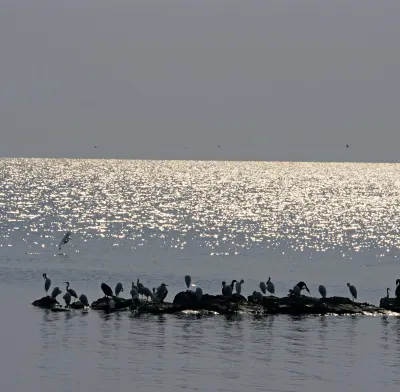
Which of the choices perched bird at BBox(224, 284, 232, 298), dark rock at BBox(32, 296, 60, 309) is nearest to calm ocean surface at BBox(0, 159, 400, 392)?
dark rock at BBox(32, 296, 60, 309)

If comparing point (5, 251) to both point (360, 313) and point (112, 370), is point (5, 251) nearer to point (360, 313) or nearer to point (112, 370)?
point (360, 313)

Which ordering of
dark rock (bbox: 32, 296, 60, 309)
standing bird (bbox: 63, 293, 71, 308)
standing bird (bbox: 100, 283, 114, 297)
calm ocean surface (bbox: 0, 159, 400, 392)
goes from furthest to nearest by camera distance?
1. standing bird (bbox: 100, 283, 114, 297)
2. dark rock (bbox: 32, 296, 60, 309)
3. standing bird (bbox: 63, 293, 71, 308)
4. calm ocean surface (bbox: 0, 159, 400, 392)

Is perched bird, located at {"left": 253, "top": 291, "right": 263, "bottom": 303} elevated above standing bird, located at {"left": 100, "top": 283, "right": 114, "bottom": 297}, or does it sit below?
below

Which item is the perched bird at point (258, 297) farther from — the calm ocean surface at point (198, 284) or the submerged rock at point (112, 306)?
the submerged rock at point (112, 306)

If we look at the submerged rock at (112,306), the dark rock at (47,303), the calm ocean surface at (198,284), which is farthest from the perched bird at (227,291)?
the dark rock at (47,303)

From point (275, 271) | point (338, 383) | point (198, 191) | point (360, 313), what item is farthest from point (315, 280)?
point (198, 191)

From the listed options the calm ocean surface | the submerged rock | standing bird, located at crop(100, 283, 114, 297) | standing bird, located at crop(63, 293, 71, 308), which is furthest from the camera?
standing bird, located at crop(100, 283, 114, 297)

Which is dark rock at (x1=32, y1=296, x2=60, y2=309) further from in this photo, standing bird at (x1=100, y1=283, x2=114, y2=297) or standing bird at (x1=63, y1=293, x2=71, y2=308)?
standing bird at (x1=100, y1=283, x2=114, y2=297)

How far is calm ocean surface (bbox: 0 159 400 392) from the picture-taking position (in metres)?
33.8

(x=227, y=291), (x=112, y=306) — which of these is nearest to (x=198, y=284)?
(x=227, y=291)

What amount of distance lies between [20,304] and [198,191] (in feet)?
435

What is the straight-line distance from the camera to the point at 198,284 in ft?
186

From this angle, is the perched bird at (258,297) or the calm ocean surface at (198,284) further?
the perched bird at (258,297)

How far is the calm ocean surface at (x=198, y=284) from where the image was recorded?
33750mm
